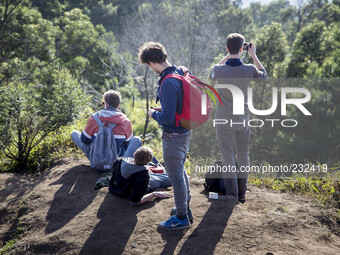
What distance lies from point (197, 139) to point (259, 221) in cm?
899

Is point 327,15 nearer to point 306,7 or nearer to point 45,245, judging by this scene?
point 306,7

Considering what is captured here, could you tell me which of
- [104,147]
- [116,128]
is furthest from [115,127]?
[104,147]

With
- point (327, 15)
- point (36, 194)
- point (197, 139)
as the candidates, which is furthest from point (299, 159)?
point (327, 15)

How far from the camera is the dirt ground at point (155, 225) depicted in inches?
134

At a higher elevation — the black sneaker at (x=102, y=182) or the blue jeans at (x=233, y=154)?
the blue jeans at (x=233, y=154)

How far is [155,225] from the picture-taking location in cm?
371

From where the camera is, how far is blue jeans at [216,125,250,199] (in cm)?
407

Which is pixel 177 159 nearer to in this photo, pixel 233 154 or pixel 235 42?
pixel 233 154

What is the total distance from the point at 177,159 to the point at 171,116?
0.45 metres

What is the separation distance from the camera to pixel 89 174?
5176mm

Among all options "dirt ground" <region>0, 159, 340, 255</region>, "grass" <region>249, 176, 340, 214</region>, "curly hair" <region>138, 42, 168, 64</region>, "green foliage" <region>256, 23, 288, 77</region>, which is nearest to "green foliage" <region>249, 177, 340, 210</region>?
"grass" <region>249, 176, 340, 214</region>

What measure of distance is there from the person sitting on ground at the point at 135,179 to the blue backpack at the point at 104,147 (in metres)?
0.80

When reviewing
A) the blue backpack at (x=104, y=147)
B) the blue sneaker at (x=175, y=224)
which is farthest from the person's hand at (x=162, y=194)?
the blue backpack at (x=104, y=147)

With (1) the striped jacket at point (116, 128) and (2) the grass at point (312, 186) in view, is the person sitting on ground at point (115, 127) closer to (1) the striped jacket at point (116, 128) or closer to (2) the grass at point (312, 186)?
(1) the striped jacket at point (116, 128)
